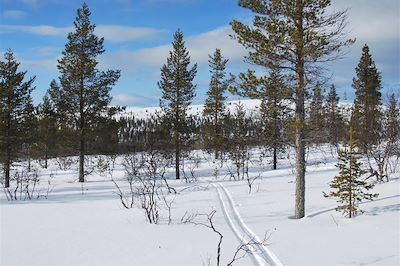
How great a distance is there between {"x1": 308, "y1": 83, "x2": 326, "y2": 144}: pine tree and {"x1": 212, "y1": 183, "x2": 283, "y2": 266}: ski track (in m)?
3.49

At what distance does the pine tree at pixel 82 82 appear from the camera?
82.5ft

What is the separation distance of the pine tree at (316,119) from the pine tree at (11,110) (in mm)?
20468

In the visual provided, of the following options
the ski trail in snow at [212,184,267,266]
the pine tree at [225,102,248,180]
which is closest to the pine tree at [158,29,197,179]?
the pine tree at [225,102,248,180]

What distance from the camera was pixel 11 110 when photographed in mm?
25094

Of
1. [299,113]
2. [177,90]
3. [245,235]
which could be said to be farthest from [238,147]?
[245,235]

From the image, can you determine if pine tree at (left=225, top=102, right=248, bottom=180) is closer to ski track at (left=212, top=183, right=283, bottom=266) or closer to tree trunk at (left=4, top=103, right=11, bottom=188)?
ski track at (left=212, top=183, right=283, bottom=266)

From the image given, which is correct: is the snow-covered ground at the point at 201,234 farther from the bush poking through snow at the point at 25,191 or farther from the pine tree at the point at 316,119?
the pine tree at the point at 316,119

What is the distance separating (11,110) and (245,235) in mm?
21413

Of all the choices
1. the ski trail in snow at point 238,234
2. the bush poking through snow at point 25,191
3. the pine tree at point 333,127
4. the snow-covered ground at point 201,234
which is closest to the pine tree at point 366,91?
the pine tree at point 333,127

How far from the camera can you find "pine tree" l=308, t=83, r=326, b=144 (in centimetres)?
1129

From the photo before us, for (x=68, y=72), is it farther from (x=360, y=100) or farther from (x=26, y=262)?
(x=360, y=100)

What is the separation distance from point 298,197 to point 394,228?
300 cm

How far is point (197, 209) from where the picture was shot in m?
13.7

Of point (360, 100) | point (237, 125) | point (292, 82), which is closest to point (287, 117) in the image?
point (292, 82)
